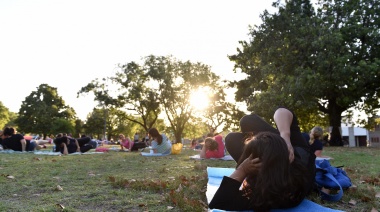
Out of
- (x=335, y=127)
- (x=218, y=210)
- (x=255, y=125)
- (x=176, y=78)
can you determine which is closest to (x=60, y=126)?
(x=176, y=78)

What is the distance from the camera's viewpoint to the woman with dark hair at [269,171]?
310 centimetres

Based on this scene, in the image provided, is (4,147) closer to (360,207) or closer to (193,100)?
(360,207)

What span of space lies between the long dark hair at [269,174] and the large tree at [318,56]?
69.0 feet

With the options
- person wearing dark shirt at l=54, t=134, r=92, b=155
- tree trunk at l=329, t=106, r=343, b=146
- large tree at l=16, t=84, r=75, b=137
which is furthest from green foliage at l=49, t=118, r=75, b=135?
person wearing dark shirt at l=54, t=134, r=92, b=155

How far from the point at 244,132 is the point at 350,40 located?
24.6m

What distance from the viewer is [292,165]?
3.52 metres

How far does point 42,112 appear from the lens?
64.1 m

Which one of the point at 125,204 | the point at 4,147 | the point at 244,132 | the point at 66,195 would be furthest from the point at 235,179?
the point at 4,147

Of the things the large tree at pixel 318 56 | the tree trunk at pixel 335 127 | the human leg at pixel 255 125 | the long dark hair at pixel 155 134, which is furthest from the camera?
the tree trunk at pixel 335 127

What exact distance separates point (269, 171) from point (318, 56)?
22708 millimetres

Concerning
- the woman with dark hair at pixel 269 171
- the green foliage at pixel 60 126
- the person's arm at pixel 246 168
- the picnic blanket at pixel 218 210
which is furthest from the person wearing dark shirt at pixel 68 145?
the green foliage at pixel 60 126

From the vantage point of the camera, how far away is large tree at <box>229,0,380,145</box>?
77.6 feet

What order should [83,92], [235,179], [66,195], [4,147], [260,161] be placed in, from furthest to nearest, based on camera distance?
1. [83,92]
2. [4,147]
3. [66,195]
4. [235,179]
5. [260,161]

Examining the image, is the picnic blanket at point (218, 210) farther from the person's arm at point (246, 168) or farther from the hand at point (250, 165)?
the hand at point (250, 165)
